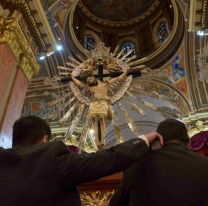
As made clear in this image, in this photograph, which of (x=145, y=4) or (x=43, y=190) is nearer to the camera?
(x=43, y=190)

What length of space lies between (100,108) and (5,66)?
2.13 meters

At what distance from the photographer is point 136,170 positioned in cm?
133

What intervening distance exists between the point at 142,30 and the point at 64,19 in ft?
17.1

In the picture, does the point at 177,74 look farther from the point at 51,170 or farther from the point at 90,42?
the point at 51,170

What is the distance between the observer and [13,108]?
466cm

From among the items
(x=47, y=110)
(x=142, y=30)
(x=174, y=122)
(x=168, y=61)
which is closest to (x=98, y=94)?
(x=174, y=122)

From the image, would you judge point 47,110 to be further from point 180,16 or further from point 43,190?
point 43,190

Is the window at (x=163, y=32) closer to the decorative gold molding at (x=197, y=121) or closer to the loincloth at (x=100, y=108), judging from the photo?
the decorative gold molding at (x=197, y=121)

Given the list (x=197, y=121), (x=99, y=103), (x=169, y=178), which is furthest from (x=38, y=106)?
(x=169, y=178)

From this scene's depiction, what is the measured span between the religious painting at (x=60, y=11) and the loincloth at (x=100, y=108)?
417 centimetres

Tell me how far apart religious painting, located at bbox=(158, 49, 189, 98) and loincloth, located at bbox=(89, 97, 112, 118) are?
20.3 ft

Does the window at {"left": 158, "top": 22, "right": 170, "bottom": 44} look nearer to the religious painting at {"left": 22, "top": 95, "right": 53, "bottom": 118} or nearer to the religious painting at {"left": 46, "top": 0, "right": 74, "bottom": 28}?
the religious painting at {"left": 46, "top": 0, "right": 74, "bottom": 28}

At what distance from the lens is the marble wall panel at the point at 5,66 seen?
4.42 metres

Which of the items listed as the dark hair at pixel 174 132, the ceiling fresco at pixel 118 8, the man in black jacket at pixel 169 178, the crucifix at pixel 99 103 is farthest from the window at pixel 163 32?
the man in black jacket at pixel 169 178
